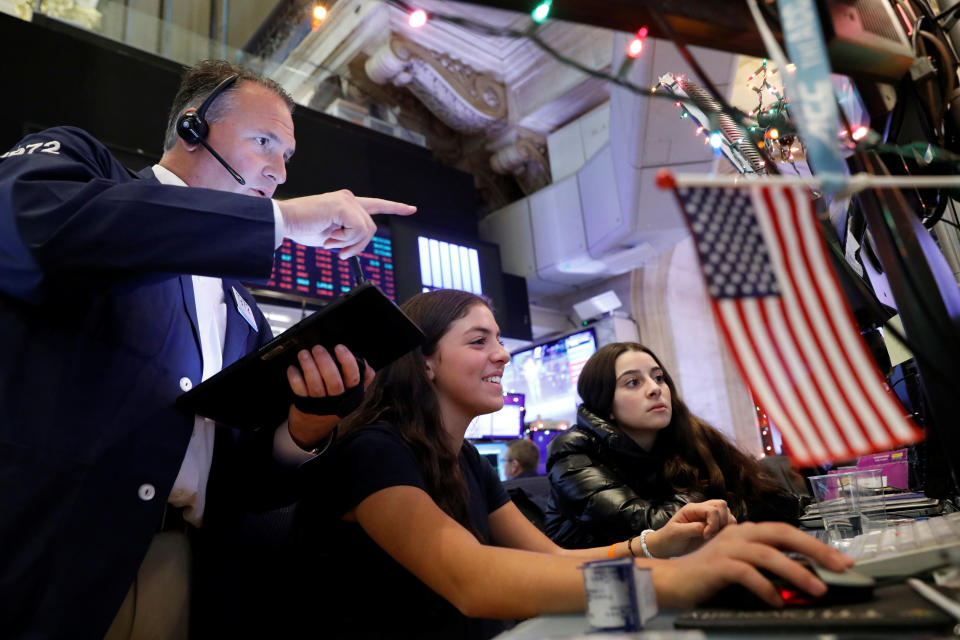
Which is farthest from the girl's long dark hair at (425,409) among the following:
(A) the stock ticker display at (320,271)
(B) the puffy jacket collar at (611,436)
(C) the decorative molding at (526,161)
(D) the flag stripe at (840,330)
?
(C) the decorative molding at (526,161)

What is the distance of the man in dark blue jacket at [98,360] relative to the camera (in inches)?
39.2

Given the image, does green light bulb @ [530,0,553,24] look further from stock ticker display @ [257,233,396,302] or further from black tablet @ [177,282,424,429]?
stock ticker display @ [257,233,396,302]

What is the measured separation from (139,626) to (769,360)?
3.47 feet

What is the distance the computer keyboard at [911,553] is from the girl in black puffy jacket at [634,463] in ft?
3.66

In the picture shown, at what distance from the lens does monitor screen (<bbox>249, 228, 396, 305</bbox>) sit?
4.36 meters

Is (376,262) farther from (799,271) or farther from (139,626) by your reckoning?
(799,271)

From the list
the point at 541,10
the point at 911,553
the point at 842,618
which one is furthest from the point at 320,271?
the point at 842,618

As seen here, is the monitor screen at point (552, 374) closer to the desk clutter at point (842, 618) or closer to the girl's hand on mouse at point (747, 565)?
the girl's hand on mouse at point (747, 565)

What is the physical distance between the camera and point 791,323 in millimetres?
816

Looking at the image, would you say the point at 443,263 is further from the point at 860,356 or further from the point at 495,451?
the point at 860,356

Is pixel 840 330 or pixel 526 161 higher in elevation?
pixel 526 161

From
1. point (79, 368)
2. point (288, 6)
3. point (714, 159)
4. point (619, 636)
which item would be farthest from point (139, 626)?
point (288, 6)

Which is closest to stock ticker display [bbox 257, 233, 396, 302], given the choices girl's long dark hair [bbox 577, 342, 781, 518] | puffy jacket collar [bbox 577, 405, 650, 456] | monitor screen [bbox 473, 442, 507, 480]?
monitor screen [bbox 473, 442, 507, 480]

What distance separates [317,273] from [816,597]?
4.19 metres
